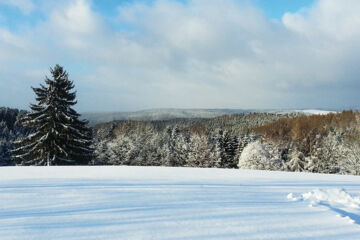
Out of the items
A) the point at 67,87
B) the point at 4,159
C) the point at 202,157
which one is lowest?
the point at 4,159

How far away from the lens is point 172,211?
134 inches

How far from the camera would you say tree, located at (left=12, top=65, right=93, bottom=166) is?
697 inches

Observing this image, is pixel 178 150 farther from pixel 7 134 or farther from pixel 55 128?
pixel 7 134

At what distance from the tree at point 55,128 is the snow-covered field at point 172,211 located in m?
13.7

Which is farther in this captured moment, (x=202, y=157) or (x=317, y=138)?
(x=202, y=157)

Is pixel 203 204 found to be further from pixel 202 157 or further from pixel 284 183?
Answer: pixel 202 157

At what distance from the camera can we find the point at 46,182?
5.09 m

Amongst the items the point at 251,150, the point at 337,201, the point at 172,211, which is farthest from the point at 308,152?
the point at 172,211

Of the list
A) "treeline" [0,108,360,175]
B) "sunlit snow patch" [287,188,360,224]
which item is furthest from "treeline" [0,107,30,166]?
"sunlit snow patch" [287,188,360,224]

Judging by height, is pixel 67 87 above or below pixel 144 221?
above

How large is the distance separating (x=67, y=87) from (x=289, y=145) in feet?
107

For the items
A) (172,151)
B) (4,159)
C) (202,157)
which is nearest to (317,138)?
(202,157)

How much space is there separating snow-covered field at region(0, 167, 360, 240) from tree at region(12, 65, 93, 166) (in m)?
13.7

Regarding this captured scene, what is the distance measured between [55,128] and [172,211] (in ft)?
55.0
